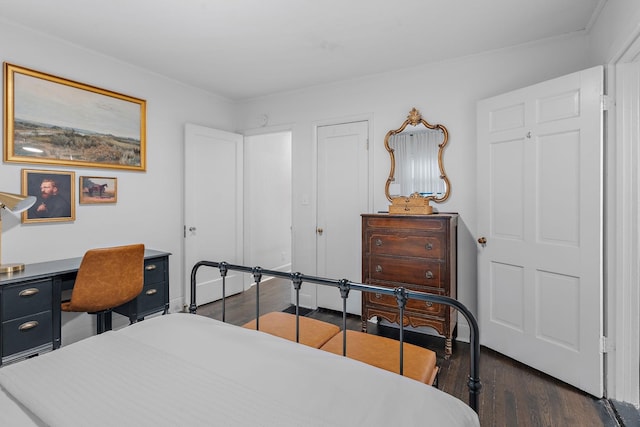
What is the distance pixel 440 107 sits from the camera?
10.5 ft

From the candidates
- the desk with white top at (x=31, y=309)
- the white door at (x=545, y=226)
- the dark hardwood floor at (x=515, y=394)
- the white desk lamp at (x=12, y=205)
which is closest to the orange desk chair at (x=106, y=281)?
the desk with white top at (x=31, y=309)

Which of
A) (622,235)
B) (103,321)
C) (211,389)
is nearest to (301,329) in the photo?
(211,389)

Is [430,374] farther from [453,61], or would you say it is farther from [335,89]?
[335,89]

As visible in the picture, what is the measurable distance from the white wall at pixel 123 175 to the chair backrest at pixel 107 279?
672mm

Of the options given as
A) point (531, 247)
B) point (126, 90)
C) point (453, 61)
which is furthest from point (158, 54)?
point (531, 247)

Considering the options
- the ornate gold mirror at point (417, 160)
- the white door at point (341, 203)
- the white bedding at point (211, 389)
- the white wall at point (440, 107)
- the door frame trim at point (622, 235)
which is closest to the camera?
the white bedding at point (211, 389)

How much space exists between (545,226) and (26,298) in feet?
11.9

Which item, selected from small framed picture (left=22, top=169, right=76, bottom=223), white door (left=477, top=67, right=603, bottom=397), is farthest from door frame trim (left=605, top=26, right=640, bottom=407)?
small framed picture (left=22, top=169, right=76, bottom=223)

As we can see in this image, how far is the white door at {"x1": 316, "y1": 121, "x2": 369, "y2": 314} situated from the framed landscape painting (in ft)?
6.36

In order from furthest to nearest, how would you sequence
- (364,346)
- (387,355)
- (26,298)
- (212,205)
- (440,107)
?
(212,205) → (440,107) → (26,298) → (364,346) → (387,355)

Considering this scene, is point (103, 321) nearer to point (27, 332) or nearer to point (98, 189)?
point (27, 332)

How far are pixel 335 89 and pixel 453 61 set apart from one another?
1.25 m

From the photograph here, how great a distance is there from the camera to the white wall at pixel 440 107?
9.27 ft

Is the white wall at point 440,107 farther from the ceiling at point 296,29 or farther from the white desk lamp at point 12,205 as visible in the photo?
the white desk lamp at point 12,205
